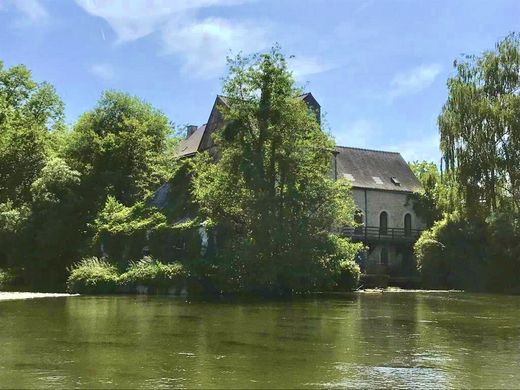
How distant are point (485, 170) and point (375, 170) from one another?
1954 cm

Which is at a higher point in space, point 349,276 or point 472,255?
point 472,255

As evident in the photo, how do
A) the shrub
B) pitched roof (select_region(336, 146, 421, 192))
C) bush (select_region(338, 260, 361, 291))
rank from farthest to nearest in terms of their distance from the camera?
pitched roof (select_region(336, 146, 421, 192))
the shrub
bush (select_region(338, 260, 361, 291))

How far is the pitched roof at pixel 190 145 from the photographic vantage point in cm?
5996

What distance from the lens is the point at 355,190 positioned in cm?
5541

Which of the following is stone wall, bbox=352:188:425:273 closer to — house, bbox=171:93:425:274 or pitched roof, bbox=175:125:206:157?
house, bbox=171:93:425:274

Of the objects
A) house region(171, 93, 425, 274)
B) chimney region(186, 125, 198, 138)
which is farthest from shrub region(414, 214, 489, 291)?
chimney region(186, 125, 198, 138)

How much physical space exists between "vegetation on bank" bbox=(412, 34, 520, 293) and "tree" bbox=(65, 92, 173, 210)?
2283 cm

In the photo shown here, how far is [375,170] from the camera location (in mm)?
59469

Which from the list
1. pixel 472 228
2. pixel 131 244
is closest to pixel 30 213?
pixel 131 244

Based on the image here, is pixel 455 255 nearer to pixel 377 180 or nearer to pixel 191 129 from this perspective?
pixel 377 180

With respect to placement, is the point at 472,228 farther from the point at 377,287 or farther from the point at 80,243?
the point at 80,243

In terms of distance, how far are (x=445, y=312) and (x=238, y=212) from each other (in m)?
16.0

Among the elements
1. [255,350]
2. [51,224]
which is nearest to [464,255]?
[51,224]

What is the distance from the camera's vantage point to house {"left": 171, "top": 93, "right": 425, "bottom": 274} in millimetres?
53438
